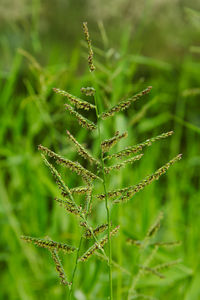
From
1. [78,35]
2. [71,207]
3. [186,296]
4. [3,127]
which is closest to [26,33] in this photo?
[78,35]

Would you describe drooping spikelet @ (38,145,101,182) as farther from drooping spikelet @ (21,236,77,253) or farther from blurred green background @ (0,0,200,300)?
blurred green background @ (0,0,200,300)

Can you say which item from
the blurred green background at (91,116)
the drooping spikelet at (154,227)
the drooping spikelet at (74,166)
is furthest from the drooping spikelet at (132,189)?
the blurred green background at (91,116)

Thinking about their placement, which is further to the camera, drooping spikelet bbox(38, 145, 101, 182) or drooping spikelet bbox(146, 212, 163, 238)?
drooping spikelet bbox(146, 212, 163, 238)

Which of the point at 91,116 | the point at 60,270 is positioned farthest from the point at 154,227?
the point at 91,116

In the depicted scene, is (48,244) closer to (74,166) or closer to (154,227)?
(74,166)

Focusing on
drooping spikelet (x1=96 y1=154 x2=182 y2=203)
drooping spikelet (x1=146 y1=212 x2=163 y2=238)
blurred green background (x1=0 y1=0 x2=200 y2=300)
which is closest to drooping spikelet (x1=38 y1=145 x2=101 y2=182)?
drooping spikelet (x1=96 y1=154 x2=182 y2=203)

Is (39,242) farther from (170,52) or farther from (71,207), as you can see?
(170,52)

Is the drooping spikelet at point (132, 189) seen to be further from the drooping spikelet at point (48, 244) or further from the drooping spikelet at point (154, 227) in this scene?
the drooping spikelet at point (154, 227)

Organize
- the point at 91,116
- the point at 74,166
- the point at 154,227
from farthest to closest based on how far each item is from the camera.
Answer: the point at 91,116
the point at 154,227
the point at 74,166

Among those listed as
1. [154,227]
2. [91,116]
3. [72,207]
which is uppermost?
[72,207]
